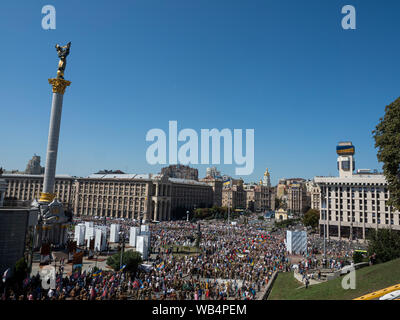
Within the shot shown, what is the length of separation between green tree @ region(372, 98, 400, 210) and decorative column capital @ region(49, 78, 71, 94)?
35.6 meters

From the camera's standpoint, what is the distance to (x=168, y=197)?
298 ft

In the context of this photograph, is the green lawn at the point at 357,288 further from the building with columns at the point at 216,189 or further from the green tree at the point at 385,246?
the building with columns at the point at 216,189

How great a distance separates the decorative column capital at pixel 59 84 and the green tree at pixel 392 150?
3556cm

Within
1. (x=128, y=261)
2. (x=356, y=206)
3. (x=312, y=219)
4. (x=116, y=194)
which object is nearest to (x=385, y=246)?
(x=128, y=261)

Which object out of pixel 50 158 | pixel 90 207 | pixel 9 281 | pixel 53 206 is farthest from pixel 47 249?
pixel 90 207

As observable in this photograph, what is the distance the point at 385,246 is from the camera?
22.3 meters

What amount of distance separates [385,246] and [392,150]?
8.26 metres

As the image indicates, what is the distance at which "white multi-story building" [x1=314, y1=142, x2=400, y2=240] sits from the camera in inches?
2100

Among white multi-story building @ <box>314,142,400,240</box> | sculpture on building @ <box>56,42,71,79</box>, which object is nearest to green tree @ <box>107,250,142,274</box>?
sculpture on building @ <box>56,42,71,79</box>

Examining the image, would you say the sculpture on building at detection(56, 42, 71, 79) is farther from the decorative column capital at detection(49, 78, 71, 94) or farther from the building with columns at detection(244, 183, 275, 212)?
the building with columns at detection(244, 183, 275, 212)

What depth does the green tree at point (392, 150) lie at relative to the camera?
66.0 ft

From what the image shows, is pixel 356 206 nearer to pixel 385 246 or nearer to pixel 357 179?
pixel 357 179
